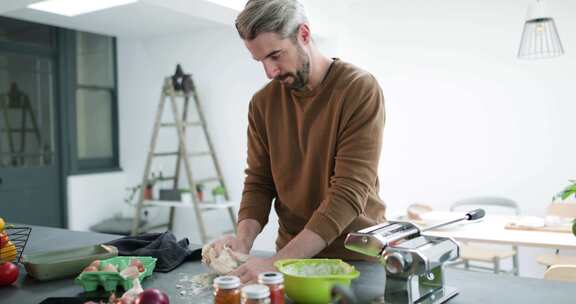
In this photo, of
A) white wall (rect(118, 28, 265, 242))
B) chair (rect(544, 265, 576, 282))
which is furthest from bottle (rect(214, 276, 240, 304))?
white wall (rect(118, 28, 265, 242))

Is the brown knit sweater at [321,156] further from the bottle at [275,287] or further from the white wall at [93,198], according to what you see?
the white wall at [93,198]

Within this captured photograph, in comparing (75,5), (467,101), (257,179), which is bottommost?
(257,179)

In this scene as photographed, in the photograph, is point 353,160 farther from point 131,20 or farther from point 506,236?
point 131,20

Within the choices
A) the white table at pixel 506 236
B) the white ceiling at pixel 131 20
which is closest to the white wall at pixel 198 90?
the white ceiling at pixel 131 20

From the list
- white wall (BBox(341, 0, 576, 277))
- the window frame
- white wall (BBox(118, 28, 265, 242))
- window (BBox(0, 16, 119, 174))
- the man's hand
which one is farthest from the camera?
the window frame

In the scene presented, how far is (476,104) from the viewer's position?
4.33m

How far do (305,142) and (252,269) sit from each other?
0.49 metres

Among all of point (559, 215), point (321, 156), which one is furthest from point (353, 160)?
point (559, 215)

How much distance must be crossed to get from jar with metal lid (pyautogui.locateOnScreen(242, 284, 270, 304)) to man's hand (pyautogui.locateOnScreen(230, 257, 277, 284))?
228mm

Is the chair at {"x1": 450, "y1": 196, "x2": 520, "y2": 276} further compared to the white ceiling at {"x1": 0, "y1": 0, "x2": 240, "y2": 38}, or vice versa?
the white ceiling at {"x1": 0, "y1": 0, "x2": 240, "y2": 38}

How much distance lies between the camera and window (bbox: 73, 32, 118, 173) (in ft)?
17.5

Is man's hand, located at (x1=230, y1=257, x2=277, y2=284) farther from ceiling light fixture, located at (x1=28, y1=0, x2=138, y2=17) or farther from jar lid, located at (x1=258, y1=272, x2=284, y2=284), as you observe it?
ceiling light fixture, located at (x1=28, y1=0, x2=138, y2=17)

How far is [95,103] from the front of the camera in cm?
552

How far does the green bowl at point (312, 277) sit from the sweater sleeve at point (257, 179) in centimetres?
50
